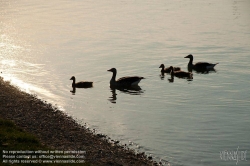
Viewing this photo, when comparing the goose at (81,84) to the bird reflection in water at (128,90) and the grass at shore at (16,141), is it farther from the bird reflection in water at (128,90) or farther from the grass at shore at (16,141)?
the grass at shore at (16,141)

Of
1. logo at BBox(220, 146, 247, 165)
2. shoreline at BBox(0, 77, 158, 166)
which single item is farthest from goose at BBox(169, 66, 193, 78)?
logo at BBox(220, 146, 247, 165)

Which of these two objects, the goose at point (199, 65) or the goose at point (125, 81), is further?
the goose at point (199, 65)

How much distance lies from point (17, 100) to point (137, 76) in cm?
733

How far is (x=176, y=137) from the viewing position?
778 inches

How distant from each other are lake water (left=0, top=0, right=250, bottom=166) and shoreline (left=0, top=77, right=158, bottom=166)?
34.6 inches

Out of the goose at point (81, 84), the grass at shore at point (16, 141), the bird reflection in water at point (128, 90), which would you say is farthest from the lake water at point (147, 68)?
the grass at shore at point (16, 141)

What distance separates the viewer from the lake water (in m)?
19.9

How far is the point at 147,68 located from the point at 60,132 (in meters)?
13.4

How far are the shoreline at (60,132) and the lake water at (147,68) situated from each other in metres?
0.88

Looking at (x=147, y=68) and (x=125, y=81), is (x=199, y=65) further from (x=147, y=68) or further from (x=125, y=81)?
(x=125, y=81)

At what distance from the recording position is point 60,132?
19.3 m

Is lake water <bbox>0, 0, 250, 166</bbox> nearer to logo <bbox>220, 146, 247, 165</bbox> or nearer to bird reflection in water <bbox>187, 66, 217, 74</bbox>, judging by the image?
logo <bbox>220, 146, 247, 165</bbox>

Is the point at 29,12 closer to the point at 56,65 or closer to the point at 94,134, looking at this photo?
the point at 56,65

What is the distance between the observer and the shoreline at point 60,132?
17.0 m
